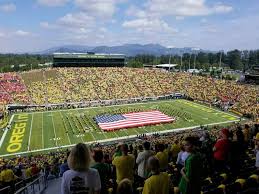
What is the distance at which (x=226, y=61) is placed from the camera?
541 ft

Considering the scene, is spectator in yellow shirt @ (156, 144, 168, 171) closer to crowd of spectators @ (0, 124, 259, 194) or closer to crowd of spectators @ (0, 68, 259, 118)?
crowd of spectators @ (0, 124, 259, 194)

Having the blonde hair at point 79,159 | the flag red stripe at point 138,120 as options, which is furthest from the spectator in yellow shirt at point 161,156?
the flag red stripe at point 138,120

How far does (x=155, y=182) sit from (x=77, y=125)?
39.7 m

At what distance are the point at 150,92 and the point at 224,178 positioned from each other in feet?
194

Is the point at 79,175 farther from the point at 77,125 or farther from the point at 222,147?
the point at 77,125

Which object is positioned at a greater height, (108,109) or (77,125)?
(108,109)

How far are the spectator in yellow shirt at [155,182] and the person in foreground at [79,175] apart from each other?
896 millimetres

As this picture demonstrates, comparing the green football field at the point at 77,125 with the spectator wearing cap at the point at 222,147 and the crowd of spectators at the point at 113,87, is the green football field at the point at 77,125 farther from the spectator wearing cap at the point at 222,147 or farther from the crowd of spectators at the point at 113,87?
the spectator wearing cap at the point at 222,147

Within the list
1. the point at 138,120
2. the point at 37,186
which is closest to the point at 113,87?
the point at 138,120

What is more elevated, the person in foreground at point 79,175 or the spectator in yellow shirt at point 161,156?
the person in foreground at point 79,175

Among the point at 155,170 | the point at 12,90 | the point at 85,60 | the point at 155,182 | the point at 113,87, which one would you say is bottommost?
the point at 12,90

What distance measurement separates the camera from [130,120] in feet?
148

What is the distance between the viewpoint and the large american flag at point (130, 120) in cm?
4256

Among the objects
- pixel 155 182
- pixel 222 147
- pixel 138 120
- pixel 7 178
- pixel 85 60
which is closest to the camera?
pixel 155 182
